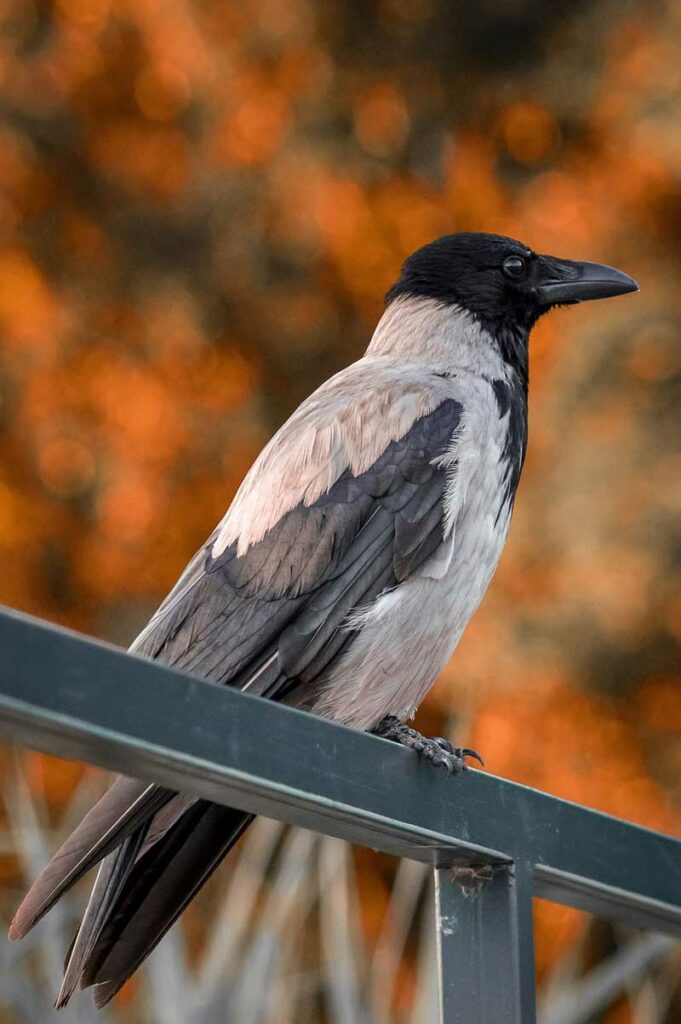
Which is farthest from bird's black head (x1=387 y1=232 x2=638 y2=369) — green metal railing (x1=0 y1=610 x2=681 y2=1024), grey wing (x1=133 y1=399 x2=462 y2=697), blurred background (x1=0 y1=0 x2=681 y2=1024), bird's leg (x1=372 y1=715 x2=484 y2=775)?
blurred background (x1=0 y1=0 x2=681 y2=1024)

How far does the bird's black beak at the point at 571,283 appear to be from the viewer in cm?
348

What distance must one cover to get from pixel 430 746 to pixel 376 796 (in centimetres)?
47

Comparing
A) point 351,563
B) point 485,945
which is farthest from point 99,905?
point 351,563

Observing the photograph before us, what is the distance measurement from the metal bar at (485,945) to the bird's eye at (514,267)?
206 cm

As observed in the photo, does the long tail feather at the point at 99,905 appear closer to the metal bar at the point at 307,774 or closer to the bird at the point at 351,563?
the bird at the point at 351,563

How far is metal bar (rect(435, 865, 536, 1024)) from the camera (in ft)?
5.10

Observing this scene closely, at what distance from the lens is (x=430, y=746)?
2.00 meters

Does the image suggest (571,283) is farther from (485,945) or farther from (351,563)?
(485,945)

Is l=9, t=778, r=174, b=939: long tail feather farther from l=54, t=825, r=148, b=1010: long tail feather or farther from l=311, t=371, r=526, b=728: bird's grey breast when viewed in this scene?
l=311, t=371, r=526, b=728: bird's grey breast

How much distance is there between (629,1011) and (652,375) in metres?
2.76

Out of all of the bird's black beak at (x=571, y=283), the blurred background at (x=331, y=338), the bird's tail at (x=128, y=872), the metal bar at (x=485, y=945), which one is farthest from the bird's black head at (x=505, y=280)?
the blurred background at (x=331, y=338)

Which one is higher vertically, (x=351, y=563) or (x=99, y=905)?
(x=351, y=563)

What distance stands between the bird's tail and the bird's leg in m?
0.31

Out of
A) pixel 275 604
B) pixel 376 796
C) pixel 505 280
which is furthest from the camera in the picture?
pixel 505 280
